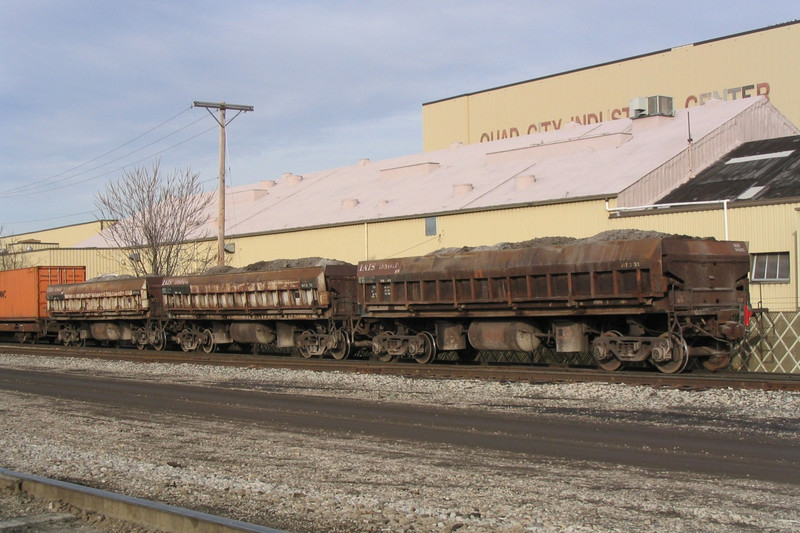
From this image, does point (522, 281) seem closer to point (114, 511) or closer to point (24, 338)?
point (114, 511)

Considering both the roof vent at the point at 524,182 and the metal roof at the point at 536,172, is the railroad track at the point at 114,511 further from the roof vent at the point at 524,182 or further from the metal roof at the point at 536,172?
the roof vent at the point at 524,182

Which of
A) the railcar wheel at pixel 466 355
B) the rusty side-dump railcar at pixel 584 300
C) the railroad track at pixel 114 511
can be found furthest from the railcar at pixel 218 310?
the railroad track at pixel 114 511

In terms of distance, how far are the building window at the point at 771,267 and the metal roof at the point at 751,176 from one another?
5.51 ft

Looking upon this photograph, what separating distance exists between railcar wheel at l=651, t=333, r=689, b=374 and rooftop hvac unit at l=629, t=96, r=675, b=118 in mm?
22638

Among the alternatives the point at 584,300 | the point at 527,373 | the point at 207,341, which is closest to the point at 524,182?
the point at 207,341

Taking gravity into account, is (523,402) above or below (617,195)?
below

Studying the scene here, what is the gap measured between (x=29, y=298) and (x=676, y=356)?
2882 centimetres

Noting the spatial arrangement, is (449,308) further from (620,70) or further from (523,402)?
(620,70)

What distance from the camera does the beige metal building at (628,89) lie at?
45625 mm

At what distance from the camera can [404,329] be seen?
2309 cm

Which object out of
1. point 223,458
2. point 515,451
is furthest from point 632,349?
point 223,458

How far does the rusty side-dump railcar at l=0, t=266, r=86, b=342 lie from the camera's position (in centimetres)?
3650

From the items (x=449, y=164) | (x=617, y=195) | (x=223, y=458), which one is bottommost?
(x=223, y=458)

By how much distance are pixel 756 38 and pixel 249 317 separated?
3358 centimetres
